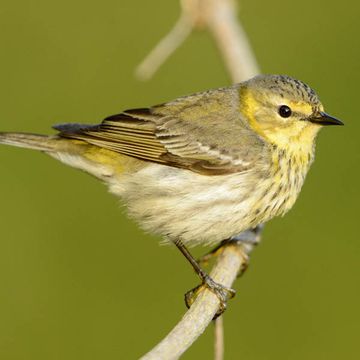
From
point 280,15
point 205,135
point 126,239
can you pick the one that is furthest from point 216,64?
point 205,135

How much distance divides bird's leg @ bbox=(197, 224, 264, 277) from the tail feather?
4.96ft

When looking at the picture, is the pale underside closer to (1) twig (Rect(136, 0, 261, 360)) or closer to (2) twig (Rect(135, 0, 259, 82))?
(1) twig (Rect(136, 0, 261, 360))

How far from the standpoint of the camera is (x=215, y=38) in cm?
722

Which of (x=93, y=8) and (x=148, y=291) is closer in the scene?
(x=148, y=291)

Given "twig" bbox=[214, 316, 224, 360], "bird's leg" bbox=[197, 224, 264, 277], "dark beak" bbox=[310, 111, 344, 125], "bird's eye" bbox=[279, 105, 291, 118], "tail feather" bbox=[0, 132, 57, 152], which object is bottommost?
"twig" bbox=[214, 316, 224, 360]

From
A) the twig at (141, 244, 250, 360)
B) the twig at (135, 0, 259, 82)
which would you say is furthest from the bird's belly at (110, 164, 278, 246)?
the twig at (135, 0, 259, 82)

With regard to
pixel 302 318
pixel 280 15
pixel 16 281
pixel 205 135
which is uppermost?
pixel 280 15

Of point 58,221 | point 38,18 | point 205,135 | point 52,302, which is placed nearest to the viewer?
point 205,135

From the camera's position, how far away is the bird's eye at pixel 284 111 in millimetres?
6215

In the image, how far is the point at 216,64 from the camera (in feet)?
34.5

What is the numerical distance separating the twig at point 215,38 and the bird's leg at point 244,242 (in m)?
1.36

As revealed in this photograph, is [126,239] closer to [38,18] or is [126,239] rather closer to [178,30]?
[178,30]

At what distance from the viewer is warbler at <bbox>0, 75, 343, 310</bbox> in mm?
6031

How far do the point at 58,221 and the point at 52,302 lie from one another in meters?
1.01
